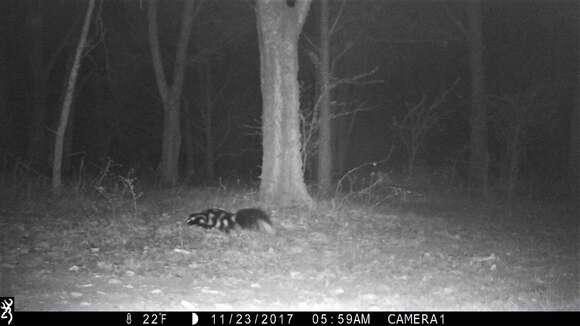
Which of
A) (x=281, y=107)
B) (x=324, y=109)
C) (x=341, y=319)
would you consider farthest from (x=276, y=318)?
(x=324, y=109)

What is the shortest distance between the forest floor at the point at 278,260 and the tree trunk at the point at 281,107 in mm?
765

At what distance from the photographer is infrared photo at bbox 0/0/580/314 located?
7.97 meters

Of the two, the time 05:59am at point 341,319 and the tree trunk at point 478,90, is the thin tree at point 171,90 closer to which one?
the tree trunk at point 478,90

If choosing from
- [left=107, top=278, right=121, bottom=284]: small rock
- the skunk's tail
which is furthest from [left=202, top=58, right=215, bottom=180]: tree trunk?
[left=107, top=278, right=121, bottom=284]: small rock

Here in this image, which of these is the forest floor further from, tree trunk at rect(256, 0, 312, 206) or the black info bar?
tree trunk at rect(256, 0, 312, 206)

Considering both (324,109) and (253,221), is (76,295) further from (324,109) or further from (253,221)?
(324,109)

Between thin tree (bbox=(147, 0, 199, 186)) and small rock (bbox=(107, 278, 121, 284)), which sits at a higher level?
thin tree (bbox=(147, 0, 199, 186))

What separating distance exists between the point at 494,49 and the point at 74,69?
24295 millimetres

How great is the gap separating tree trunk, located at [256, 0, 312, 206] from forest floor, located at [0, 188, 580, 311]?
2.51 feet

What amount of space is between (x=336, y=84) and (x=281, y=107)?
4.62 meters

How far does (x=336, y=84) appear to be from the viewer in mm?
17672

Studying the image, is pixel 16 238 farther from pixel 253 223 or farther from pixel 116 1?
pixel 116 1

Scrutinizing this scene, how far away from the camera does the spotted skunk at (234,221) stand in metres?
11.0

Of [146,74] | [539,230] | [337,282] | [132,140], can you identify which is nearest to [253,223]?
[337,282]
